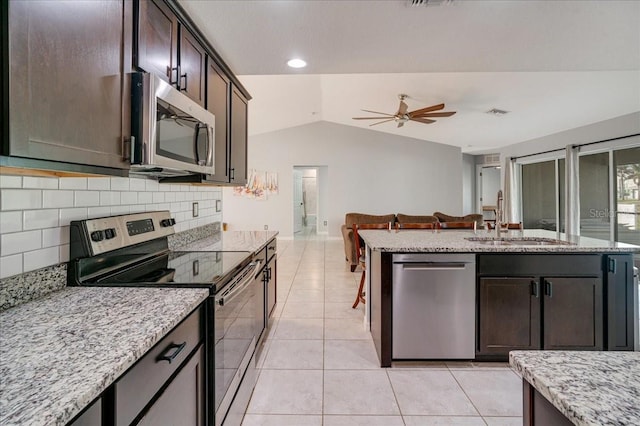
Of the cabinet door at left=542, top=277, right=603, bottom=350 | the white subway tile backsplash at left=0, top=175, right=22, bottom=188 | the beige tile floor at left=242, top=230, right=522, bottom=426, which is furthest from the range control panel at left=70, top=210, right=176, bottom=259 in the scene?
the cabinet door at left=542, top=277, right=603, bottom=350

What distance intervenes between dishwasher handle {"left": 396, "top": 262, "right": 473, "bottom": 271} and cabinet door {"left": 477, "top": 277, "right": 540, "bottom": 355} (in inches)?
7.5

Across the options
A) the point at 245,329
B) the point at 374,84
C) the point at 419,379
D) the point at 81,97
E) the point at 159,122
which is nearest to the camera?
the point at 81,97

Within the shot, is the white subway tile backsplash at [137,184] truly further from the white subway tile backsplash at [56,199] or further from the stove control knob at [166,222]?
the white subway tile backsplash at [56,199]

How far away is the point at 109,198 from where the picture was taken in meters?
1.62

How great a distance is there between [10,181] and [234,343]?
1079 mm

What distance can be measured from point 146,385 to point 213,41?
2.10 m

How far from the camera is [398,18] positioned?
6.07 ft

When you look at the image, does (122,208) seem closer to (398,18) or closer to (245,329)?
(245,329)

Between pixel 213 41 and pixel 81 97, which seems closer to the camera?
Answer: pixel 81 97

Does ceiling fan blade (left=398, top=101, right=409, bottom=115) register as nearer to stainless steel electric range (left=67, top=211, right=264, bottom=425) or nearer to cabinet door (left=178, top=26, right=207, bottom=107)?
cabinet door (left=178, top=26, right=207, bottom=107)

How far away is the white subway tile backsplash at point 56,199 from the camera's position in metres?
1.23

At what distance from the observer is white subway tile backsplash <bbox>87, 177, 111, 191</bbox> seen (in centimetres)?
148

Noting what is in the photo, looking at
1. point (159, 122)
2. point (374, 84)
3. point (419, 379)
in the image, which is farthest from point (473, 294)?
point (374, 84)

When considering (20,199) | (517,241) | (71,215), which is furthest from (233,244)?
(517,241)
